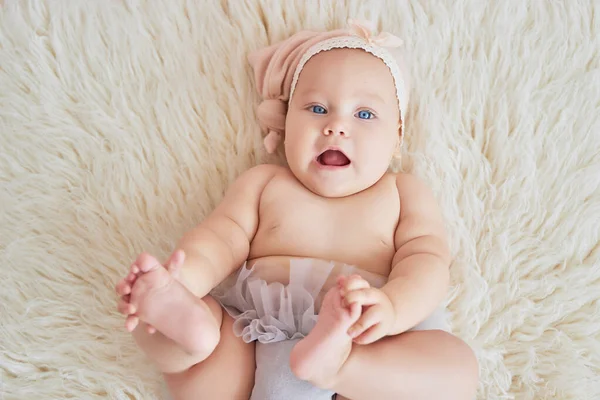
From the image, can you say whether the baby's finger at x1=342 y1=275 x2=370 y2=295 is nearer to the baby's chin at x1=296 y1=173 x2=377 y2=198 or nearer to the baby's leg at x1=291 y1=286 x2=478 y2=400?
the baby's leg at x1=291 y1=286 x2=478 y2=400

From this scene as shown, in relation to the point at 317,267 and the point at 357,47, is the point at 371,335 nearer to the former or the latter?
the point at 317,267

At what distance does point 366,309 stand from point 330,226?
32 cm

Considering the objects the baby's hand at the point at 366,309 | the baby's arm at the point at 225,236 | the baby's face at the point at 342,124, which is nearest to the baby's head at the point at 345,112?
the baby's face at the point at 342,124

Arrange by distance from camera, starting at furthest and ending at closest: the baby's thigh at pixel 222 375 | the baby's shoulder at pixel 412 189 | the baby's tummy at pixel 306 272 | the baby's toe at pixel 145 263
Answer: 1. the baby's shoulder at pixel 412 189
2. the baby's tummy at pixel 306 272
3. the baby's thigh at pixel 222 375
4. the baby's toe at pixel 145 263

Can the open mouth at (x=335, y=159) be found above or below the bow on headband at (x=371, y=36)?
below

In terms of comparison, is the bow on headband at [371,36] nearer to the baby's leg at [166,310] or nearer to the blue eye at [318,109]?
the blue eye at [318,109]

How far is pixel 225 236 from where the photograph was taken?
4.21 ft

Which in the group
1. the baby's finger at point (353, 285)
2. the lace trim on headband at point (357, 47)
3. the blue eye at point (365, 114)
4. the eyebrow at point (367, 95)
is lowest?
the baby's finger at point (353, 285)

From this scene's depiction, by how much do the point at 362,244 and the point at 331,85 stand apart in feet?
1.09

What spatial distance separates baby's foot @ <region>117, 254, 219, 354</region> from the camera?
97 centimetres

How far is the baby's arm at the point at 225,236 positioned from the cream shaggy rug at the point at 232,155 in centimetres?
11

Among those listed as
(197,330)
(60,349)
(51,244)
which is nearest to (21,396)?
(60,349)

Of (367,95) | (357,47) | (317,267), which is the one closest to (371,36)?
(357,47)

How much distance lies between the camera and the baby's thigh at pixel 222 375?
1.09 m
